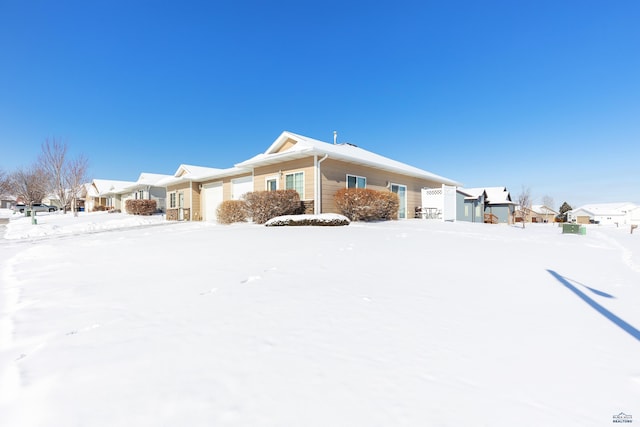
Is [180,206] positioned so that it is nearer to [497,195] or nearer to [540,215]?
[497,195]

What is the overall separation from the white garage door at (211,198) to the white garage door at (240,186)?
162 centimetres

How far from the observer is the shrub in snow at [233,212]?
39.7 ft

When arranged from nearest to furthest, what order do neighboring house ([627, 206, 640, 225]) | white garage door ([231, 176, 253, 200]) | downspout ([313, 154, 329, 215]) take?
downspout ([313, 154, 329, 215]) → white garage door ([231, 176, 253, 200]) → neighboring house ([627, 206, 640, 225])

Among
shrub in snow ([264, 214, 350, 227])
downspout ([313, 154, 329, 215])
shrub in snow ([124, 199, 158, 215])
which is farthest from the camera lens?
shrub in snow ([124, 199, 158, 215])

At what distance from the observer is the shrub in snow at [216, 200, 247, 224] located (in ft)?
39.7

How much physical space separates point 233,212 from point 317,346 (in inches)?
431

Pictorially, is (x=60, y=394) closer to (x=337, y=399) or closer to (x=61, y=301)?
(x=337, y=399)

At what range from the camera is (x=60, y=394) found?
1569 mm

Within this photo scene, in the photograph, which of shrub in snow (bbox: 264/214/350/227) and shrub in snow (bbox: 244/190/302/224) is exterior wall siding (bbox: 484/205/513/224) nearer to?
shrub in snow (bbox: 264/214/350/227)

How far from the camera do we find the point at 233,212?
12.3 meters

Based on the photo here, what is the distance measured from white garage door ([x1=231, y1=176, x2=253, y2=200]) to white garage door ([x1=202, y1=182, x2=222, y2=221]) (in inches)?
63.7

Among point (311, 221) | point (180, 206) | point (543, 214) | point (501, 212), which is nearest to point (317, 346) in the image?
point (311, 221)

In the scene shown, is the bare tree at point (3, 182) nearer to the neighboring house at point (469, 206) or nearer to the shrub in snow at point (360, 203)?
the shrub in snow at point (360, 203)

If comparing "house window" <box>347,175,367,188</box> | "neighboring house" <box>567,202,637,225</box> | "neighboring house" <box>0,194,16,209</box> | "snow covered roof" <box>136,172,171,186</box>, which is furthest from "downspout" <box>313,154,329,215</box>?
"neighboring house" <box>0,194,16,209</box>
